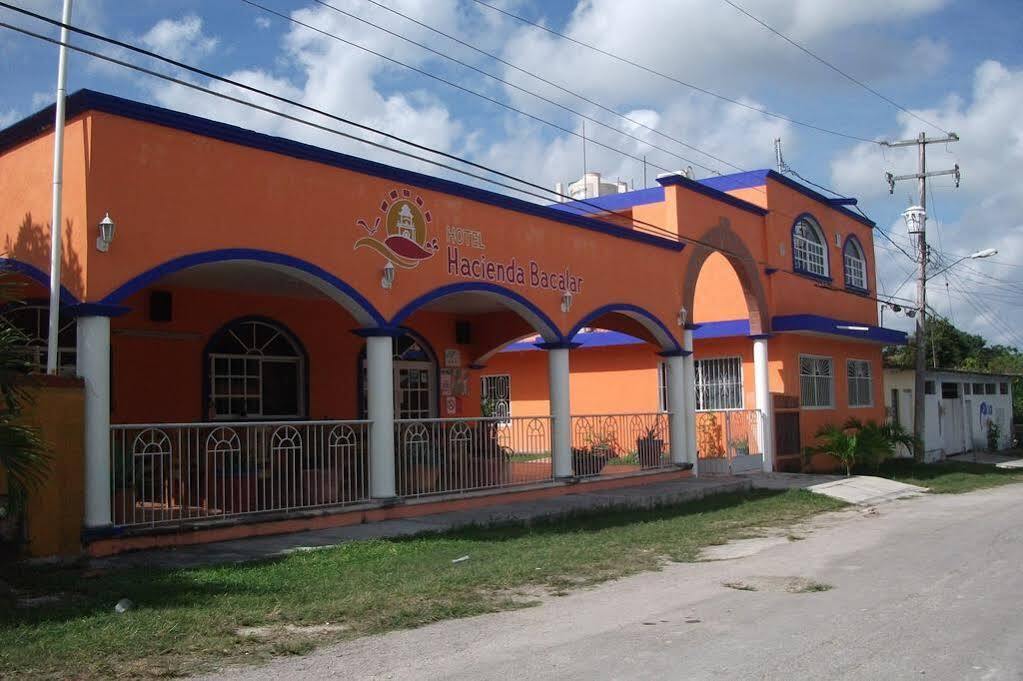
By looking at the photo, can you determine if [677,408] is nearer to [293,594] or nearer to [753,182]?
[753,182]

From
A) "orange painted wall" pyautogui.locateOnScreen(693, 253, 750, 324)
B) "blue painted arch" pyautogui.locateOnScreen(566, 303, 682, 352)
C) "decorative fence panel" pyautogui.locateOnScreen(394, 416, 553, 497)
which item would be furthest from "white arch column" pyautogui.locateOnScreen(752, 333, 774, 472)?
"decorative fence panel" pyautogui.locateOnScreen(394, 416, 553, 497)

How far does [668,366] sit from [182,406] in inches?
374

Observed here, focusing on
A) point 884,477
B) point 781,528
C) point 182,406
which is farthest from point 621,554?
point 884,477

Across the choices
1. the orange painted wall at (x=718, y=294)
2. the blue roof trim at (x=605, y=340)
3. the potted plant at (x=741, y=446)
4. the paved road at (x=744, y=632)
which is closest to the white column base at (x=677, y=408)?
the potted plant at (x=741, y=446)

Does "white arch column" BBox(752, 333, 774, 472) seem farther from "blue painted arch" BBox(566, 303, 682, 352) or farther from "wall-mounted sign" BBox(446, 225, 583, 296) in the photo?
"wall-mounted sign" BBox(446, 225, 583, 296)

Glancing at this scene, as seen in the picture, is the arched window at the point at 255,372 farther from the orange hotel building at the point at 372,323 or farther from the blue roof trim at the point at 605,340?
the blue roof trim at the point at 605,340

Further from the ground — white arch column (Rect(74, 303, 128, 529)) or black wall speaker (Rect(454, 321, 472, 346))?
black wall speaker (Rect(454, 321, 472, 346))

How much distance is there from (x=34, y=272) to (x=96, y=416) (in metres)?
1.90

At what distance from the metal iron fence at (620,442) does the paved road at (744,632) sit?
683cm

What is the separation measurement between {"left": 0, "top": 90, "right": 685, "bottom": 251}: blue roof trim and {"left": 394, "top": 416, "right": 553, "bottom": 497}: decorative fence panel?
339 centimetres

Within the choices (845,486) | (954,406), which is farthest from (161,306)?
(954,406)

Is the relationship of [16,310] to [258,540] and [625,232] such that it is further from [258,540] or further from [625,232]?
[625,232]

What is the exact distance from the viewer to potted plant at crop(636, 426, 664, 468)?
18.1m

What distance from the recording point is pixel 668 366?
19281 millimetres
